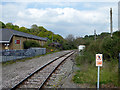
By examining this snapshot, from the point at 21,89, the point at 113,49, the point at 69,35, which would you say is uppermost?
the point at 69,35

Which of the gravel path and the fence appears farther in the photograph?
the fence

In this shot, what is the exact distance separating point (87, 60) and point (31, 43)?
76.8 feet

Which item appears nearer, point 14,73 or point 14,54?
point 14,73

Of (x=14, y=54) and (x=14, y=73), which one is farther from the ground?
(x=14, y=54)

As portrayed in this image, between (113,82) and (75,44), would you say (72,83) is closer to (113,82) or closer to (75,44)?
(113,82)

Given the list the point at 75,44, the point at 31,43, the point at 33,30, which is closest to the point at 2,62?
the point at 31,43

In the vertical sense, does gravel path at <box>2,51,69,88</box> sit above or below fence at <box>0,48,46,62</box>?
below

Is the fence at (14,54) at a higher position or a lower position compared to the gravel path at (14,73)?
higher

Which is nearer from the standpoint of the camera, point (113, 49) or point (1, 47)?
point (113, 49)

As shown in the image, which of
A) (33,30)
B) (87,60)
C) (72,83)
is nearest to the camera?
(72,83)

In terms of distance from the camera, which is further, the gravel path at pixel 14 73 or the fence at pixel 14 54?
the fence at pixel 14 54

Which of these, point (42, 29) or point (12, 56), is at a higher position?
point (42, 29)

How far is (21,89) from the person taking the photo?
6930mm

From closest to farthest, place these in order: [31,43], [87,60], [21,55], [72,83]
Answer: [72,83], [87,60], [21,55], [31,43]
